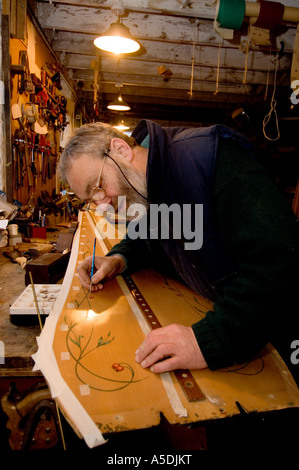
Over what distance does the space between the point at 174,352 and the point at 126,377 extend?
0.63 ft

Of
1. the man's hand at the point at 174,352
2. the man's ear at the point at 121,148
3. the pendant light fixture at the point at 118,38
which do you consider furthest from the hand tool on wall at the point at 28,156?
the man's hand at the point at 174,352

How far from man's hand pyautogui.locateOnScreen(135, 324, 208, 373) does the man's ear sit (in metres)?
1.02

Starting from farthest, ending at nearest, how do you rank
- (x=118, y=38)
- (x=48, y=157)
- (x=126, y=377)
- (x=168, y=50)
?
(x=168, y=50), (x=48, y=157), (x=118, y=38), (x=126, y=377)

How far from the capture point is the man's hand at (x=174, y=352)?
1.17 m

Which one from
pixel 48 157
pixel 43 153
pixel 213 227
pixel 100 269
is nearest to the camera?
pixel 213 227

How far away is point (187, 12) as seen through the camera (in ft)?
13.0

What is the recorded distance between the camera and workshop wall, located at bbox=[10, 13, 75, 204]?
3463 millimetres

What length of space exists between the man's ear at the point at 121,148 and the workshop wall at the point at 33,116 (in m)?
2.01

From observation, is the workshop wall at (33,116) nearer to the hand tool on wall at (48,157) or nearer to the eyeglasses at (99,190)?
the hand tool on wall at (48,157)

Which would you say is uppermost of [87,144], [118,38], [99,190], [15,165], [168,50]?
[168,50]

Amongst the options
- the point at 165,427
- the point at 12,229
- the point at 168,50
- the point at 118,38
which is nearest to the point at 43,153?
the point at 118,38

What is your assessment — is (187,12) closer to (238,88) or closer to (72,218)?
(72,218)

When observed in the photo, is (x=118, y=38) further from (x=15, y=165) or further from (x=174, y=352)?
(x=174, y=352)

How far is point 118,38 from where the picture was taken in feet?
12.2
